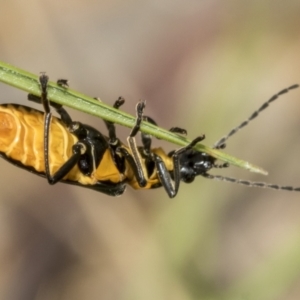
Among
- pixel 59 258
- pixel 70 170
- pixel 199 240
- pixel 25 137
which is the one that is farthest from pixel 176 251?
pixel 25 137

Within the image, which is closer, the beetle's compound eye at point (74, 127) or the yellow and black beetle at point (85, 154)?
the yellow and black beetle at point (85, 154)

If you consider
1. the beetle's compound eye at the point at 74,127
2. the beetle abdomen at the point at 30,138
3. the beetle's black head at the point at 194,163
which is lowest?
the beetle abdomen at the point at 30,138

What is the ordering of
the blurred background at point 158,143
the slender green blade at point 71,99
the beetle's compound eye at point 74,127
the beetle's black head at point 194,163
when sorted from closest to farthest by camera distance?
the slender green blade at point 71,99 → the beetle's compound eye at point 74,127 → the beetle's black head at point 194,163 → the blurred background at point 158,143

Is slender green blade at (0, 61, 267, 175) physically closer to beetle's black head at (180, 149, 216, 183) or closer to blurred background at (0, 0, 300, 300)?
beetle's black head at (180, 149, 216, 183)

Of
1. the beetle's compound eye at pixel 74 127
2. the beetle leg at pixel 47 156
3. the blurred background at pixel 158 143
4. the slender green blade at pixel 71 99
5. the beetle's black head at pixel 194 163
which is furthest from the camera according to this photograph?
the blurred background at pixel 158 143

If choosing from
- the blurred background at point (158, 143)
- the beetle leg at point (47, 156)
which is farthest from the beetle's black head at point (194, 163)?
the blurred background at point (158, 143)

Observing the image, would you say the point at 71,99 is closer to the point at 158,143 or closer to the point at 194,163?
the point at 194,163

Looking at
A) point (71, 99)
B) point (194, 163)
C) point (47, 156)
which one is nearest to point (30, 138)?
point (47, 156)

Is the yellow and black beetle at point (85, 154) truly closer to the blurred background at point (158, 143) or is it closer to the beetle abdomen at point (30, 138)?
the beetle abdomen at point (30, 138)
